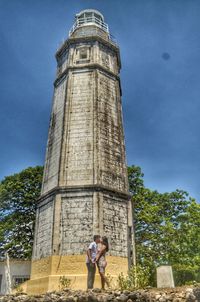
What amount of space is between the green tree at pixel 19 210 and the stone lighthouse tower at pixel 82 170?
22.8ft

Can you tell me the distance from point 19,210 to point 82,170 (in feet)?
33.0

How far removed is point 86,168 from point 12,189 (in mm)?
10409

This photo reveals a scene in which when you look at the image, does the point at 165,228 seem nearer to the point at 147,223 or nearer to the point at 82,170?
the point at 147,223

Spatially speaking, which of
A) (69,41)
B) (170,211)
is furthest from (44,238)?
(69,41)

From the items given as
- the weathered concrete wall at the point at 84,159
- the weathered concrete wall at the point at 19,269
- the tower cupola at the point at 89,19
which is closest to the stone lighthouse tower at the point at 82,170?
the weathered concrete wall at the point at 84,159

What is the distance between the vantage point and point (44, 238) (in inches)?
638

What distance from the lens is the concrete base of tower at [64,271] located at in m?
14.3

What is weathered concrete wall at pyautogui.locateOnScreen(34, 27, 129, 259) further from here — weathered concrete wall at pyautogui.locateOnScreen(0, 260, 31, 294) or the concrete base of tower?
weathered concrete wall at pyautogui.locateOnScreen(0, 260, 31, 294)

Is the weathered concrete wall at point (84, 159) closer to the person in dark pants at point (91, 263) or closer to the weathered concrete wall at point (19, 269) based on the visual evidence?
the person in dark pants at point (91, 263)

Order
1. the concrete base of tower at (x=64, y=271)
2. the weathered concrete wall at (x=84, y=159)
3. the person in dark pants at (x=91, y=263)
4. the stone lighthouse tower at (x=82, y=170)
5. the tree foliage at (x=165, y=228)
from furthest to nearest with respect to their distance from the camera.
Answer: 1. the tree foliage at (x=165, y=228)
2. the weathered concrete wall at (x=84, y=159)
3. the stone lighthouse tower at (x=82, y=170)
4. the concrete base of tower at (x=64, y=271)
5. the person in dark pants at (x=91, y=263)

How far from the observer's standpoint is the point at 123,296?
874 cm

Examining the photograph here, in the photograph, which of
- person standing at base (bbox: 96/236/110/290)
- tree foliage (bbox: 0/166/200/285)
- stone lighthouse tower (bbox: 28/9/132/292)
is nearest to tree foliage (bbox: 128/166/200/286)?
tree foliage (bbox: 0/166/200/285)

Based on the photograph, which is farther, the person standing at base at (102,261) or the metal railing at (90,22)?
the metal railing at (90,22)

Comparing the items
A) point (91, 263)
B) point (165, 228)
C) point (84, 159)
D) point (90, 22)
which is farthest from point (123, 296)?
point (90, 22)
